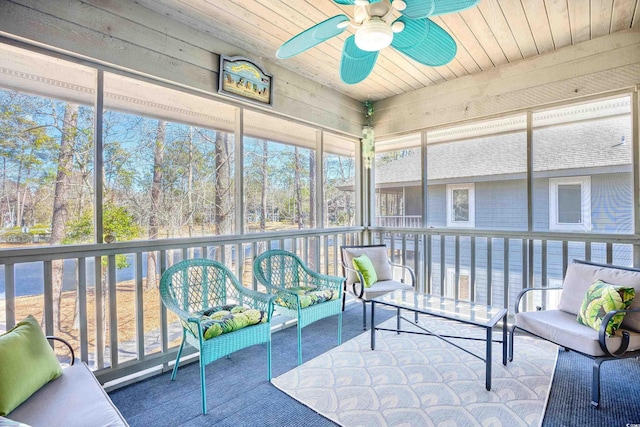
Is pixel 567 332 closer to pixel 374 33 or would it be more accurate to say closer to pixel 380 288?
pixel 380 288

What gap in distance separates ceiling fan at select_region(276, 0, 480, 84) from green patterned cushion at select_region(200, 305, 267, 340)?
181 centimetres

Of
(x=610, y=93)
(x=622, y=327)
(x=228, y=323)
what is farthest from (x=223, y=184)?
(x=610, y=93)

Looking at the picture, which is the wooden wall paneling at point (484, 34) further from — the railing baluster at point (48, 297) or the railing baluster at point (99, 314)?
the railing baluster at point (48, 297)

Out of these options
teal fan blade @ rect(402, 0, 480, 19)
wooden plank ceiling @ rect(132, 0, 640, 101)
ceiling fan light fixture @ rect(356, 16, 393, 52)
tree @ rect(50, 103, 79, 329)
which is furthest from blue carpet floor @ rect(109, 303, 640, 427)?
wooden plank ceiling @ rect(132, 0, 640, 101)

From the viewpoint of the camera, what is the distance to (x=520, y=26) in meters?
2.62

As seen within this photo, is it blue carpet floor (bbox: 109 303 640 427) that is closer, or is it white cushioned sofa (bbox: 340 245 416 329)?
blue carpet floor (bbox: 109 303 640 427)

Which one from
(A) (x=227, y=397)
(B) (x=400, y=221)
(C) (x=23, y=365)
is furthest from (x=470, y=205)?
(C) (x=23, y=365)

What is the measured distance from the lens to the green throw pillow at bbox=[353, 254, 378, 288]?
3487mm

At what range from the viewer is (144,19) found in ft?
7.72

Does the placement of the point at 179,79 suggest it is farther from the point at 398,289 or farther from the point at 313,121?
the point at 398,289

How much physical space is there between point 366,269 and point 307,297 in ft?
3.24

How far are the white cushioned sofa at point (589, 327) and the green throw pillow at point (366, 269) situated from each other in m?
1.38

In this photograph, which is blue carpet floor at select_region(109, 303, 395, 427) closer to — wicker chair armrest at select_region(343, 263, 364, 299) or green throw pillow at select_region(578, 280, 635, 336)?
wicker chair armrest at select_region(343, 263, 364, 299)

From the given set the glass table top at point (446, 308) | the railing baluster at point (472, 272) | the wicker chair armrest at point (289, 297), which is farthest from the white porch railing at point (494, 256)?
the wicker chair armrest at point (289, 297)
